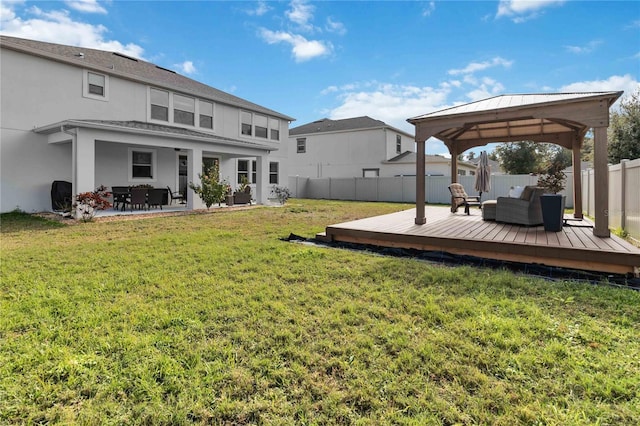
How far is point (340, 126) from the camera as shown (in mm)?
26297

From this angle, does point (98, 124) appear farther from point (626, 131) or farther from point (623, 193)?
point (626, 131)

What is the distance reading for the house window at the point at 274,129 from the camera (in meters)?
19.3

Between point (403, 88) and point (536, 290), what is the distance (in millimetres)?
18847

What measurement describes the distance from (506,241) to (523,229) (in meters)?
1.80

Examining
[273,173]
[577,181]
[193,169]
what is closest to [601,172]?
[577,181]

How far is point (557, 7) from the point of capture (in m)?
9.84

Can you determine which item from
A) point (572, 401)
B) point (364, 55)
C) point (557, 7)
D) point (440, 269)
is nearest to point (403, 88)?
point (364, 55)

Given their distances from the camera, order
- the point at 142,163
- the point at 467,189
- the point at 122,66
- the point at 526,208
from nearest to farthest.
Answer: the point at 526,208
the point at 122,66
the point at 142,163
the point at 467,189

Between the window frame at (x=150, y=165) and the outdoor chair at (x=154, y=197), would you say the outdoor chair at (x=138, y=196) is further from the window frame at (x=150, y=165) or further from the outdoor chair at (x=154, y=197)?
the window frame at (x=150, y=165)

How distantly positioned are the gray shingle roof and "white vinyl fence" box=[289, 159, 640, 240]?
7.16 metres

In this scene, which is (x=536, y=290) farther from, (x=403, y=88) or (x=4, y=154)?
(x=403, y=88)

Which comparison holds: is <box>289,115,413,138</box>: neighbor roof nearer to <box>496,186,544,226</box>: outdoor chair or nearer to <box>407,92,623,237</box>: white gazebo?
<box>407,92,623,237</box>: white gazebo

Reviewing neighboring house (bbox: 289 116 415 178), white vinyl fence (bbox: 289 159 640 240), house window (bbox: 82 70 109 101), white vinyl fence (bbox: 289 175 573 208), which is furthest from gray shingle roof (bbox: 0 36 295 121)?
neighboring house (bbox: 289 116 415 178)

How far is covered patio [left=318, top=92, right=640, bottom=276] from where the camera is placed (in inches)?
182
